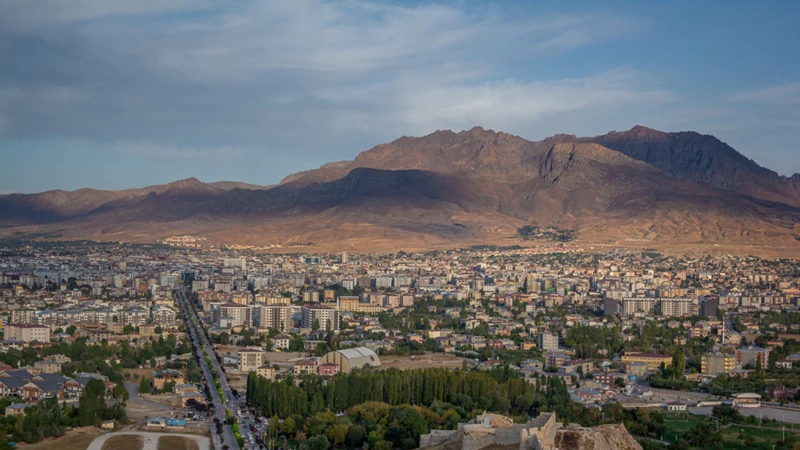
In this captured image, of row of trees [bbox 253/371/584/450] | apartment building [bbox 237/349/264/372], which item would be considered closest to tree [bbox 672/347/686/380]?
row of trees [bbox 253/371/584/450]

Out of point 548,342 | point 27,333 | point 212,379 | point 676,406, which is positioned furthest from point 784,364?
point 27,333

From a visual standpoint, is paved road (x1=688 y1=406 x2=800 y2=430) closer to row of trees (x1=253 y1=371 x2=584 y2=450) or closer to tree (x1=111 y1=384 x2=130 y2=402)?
row of trees (x1=253 y1=371 x2=584 y2=450)

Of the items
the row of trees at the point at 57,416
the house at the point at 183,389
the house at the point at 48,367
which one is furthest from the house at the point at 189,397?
the house at the point at 48,367

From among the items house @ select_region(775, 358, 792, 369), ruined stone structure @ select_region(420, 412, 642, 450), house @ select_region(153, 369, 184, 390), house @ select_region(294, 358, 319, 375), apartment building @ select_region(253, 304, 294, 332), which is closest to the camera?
ruined stone structure @ select_region(420, 412, 642, 450)

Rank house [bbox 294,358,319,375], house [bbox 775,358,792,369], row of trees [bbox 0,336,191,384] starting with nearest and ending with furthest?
row of trees [bbox 0,336,191,384] → house [bbox 294,358,319,375] → house [bbox 775,358,792,369]

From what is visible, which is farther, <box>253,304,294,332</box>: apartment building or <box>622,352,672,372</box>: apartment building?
<box>253,304,294,332</box>: apartment building

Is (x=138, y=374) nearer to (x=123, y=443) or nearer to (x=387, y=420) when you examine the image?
(x=123, y=443)

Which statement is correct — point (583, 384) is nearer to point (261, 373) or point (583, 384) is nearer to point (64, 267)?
point (261, 373)
